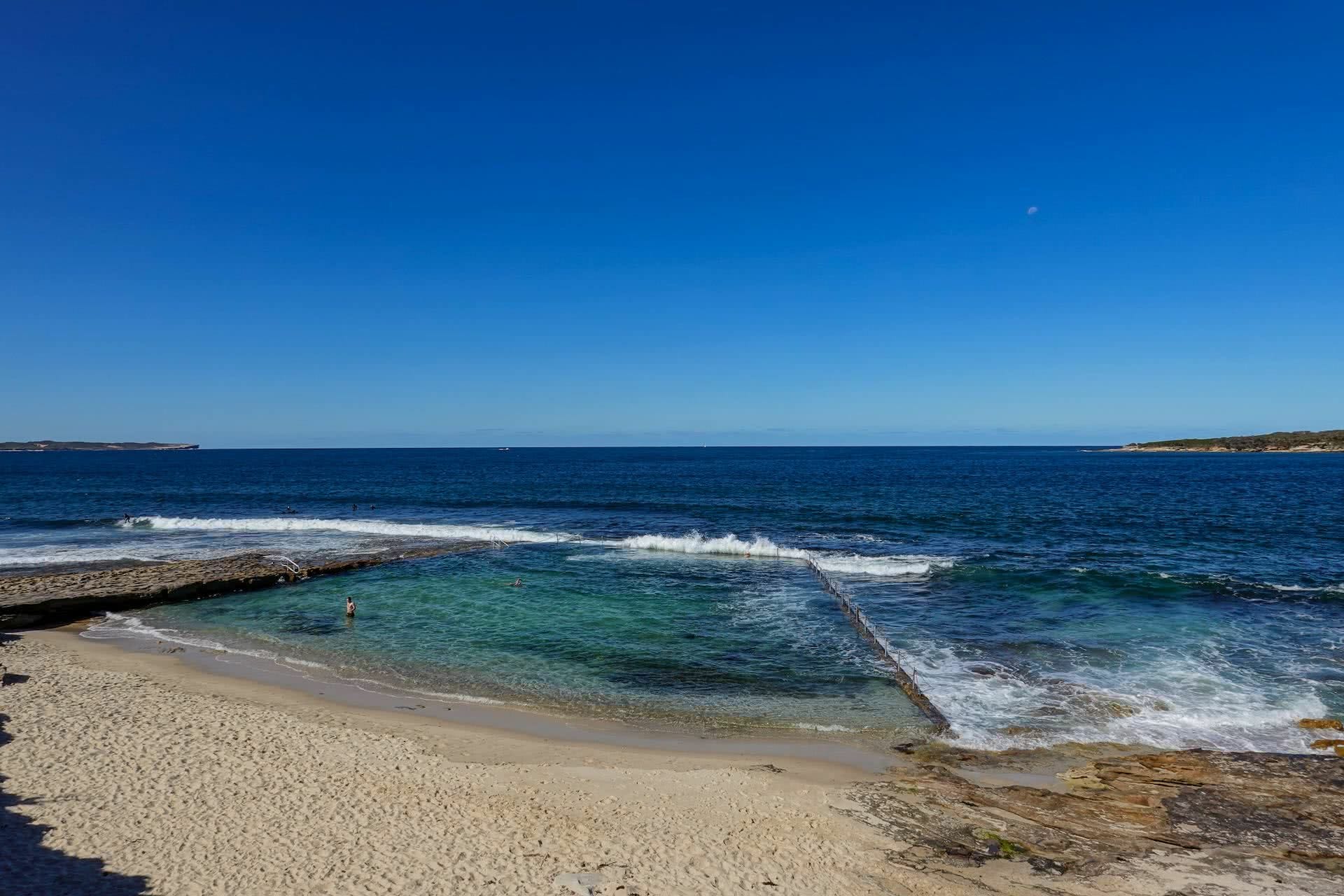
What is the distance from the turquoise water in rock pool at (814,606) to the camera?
17031mm

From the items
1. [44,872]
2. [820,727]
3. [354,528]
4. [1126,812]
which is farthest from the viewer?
[354,528]

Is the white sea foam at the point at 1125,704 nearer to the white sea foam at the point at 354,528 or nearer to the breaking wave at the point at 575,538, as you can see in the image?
the breaking wave at the point at 575,538

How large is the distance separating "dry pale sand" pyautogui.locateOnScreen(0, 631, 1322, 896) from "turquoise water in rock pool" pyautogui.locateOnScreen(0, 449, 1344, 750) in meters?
3.58

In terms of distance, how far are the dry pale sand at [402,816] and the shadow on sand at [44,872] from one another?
27 millimetres

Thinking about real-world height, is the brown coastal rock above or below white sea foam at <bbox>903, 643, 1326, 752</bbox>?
above

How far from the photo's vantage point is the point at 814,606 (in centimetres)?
2662

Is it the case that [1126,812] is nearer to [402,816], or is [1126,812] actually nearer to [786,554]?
[402,816]

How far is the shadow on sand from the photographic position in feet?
28.7

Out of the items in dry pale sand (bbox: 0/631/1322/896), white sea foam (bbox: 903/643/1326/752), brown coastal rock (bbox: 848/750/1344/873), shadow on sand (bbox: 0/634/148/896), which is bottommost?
white sea foam (bbox: 903/643/1326/752)

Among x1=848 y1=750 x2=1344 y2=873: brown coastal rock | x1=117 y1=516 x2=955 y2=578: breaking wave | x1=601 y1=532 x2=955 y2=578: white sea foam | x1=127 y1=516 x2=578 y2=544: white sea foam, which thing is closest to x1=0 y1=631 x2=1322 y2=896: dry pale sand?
x1=848 y1=750 x2=1344 y2=873: brown coastal rock

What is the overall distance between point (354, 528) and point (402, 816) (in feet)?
134

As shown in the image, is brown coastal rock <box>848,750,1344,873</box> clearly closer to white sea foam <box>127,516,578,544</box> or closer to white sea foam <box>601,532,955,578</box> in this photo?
white sea foam <box>601,532,955,578</box>

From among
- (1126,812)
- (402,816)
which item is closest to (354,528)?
(402,816)

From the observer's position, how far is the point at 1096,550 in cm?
3544
